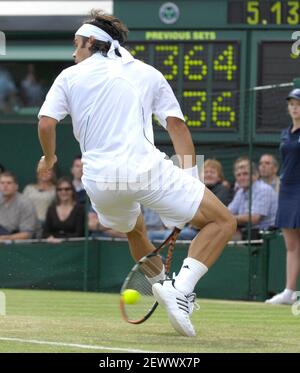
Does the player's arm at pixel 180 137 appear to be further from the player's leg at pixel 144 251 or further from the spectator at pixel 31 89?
the spectator at pixel 31 89

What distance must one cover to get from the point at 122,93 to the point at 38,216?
8.16m

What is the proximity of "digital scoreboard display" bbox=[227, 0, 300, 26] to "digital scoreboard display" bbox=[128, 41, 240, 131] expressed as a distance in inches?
15.2

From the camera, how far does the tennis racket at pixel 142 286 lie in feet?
26.4

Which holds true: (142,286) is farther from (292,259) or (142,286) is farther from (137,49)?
(137,49)

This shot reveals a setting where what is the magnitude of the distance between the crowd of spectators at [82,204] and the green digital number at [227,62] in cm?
144

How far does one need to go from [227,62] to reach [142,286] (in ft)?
23.5

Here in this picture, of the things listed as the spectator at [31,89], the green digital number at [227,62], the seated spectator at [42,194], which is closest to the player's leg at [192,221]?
the green digital number at [227,62]

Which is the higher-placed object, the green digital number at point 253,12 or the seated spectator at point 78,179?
the green digital number at point 253,12

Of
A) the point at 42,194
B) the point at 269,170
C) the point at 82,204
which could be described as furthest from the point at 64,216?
the point at 269,170
